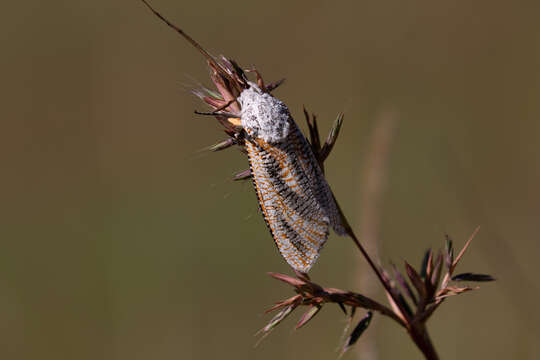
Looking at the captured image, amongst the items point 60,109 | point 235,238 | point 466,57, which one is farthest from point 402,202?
point 60,109

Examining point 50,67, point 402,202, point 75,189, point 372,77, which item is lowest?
point 402,202

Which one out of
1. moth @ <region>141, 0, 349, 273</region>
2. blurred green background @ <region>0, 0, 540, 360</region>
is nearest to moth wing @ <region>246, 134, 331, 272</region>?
moth @ <region>141, 0, 349, 273</region>

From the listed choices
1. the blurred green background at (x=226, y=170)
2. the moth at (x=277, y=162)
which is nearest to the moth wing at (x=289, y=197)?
the moth at (x=277, y=162)

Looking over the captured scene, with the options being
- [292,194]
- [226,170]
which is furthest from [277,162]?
[226,170]

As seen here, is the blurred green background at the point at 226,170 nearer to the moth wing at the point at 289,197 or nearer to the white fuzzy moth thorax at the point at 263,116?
the moth wing at the point at 289,197

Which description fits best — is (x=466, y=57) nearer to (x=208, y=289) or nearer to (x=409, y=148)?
(x=409, y=148)

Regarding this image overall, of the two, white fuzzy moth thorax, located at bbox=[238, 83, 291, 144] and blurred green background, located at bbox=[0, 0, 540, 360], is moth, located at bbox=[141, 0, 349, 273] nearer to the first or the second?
white fuzzy moth thorax, located at bbox=[238, 83, 291, 144]
